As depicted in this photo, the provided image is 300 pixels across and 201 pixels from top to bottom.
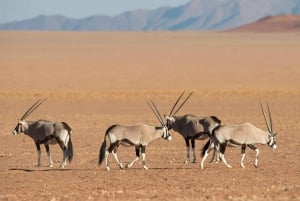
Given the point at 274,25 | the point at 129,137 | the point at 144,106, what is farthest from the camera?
the point at 274,25

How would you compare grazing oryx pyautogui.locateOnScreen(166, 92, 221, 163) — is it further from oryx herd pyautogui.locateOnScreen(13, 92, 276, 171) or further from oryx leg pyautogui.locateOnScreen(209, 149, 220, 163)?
oryx leg pyautogui.locateOnScreen(209, 149, 220, 163)

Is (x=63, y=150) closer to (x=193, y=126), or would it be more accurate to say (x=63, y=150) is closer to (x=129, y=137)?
(x=129, y=137)

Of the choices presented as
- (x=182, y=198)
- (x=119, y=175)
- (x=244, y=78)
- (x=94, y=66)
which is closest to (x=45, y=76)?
(x=94, y=66)

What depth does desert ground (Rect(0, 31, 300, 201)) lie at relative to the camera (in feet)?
40.3

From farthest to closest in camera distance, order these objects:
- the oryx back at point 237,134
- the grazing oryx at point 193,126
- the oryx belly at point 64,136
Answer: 1. the grazing oryx at point 193,126
2. the oryx belly at point 64,136
3. the oryx back at point 237,134

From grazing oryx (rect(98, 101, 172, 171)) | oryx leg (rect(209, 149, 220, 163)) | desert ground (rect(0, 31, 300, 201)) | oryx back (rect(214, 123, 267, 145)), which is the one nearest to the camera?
desert ground (rect(0, 31, 300, 201))

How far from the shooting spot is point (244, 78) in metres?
45.2

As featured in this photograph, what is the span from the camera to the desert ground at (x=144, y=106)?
483 inches

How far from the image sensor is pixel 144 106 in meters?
31.5

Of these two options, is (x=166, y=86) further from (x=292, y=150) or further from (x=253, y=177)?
(x=253, y=177)

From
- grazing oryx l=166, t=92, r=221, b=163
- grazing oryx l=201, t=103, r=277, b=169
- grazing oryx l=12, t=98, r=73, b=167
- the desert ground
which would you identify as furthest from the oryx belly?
grazing oryx l=201, t=103, r=277, b=169

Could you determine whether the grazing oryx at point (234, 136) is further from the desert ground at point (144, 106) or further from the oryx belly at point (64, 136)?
the oryx belly at point (64, 136)

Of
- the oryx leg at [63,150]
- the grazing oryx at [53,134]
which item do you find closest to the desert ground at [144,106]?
the oryx leg at [63,150]

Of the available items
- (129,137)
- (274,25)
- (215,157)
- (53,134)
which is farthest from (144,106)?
(274,25)
